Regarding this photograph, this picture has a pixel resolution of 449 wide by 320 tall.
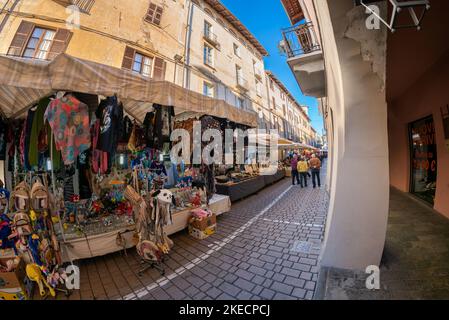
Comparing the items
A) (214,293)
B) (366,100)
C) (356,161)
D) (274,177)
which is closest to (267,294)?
(214,293)

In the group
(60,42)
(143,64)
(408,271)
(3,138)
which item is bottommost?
(408,271)

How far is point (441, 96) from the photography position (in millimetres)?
4281

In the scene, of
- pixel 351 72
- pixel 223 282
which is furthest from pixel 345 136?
pixel 223 282

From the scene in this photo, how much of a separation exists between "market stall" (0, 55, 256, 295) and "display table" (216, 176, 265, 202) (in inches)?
99.1

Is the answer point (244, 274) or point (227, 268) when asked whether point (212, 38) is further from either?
point (244, 274)

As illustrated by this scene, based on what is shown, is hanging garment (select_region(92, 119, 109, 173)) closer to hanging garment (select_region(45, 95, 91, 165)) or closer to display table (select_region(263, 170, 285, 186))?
hanging garment (select_region(45, 95, 91, 165))

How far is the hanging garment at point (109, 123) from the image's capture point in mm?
2705

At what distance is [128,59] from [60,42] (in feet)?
7.91

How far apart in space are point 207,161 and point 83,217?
2991mm

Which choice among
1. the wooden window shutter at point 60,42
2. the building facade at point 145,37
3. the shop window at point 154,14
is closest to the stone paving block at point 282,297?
the building facade at point 145,37

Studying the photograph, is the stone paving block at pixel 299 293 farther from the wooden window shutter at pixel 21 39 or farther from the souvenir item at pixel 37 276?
the wooden window shutter at pixel 21 39

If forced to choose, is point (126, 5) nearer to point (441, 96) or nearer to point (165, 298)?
point (165, 298)

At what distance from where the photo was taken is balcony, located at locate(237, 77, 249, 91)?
14.8 meters

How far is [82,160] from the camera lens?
320cm
